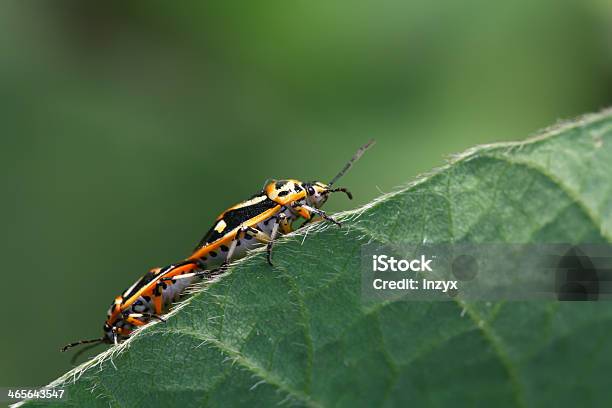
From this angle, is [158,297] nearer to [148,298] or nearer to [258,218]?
[148,298]

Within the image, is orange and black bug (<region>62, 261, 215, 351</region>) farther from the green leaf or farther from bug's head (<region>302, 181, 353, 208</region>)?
the green leaf

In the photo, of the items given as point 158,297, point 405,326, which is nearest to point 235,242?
point 158,297

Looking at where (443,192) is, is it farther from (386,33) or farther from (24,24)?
(24,24)

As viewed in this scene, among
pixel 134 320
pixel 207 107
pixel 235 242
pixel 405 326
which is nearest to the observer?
pixel 405 326

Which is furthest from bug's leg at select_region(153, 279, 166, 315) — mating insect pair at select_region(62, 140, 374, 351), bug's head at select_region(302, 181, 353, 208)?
bug's head at select_region(302, 181, 353, 208)

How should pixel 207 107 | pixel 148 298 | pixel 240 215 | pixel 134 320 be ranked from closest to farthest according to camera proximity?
pixel 240 215
pixel 134 320
pixel 148 298
pixel 207 107

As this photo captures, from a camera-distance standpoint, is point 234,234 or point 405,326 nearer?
point 405,326
